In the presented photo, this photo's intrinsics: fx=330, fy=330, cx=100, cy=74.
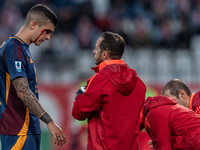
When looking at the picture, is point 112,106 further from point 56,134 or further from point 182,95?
point 182,95

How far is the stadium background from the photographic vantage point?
9031 mm

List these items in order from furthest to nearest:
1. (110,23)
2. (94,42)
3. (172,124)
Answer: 1. (110,23)
2. (94,42)
3. (172,124)

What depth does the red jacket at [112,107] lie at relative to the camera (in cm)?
368

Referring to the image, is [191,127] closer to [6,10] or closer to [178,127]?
[178,127]

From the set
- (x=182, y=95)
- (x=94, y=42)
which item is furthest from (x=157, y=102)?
(x=94, y=42)

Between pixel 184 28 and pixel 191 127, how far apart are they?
24.5 feet

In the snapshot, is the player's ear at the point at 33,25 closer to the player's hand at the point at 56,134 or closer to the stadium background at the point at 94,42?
the player's hand at the point at 56,134

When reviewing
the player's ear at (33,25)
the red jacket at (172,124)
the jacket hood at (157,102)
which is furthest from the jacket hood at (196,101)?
the player's ear at (33,25)

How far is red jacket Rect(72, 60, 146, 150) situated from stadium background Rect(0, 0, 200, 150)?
5094 mm

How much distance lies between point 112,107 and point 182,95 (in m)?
1.32

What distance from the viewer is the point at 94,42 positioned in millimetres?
10523

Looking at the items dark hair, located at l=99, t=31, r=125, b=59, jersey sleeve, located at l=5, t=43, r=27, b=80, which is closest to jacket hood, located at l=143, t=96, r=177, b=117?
dark hair, located at l=99, t=31, r=125, b=59

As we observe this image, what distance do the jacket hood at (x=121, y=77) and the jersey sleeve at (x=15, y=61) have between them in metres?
0.89

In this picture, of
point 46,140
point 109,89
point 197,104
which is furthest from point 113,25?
point 109,89
